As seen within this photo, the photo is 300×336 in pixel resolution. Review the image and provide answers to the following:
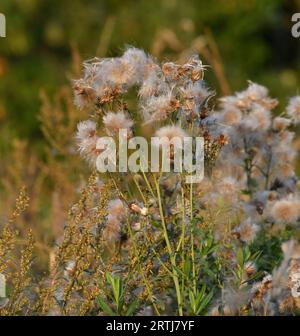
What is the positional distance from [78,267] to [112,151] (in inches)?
15.7

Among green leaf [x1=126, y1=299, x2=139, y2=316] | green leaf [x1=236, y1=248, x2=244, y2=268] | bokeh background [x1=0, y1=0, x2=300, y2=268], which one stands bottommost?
green leaf [x1=126, y1=299, x2=139, y2=316]

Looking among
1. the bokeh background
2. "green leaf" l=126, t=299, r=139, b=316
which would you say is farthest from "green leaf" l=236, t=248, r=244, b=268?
the bokeh background

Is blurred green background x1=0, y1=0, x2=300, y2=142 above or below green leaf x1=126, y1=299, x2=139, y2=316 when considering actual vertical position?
above

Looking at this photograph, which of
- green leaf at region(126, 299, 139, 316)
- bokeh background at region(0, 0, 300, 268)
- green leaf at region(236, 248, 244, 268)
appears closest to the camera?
green leaf at region(126, 299, 139, 316)

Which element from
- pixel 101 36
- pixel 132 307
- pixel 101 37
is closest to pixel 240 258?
pixel 132 307

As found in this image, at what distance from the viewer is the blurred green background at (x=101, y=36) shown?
1014 centimetres

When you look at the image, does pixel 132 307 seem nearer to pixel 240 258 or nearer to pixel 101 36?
pixel 240 258

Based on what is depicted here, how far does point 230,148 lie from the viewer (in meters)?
3.64

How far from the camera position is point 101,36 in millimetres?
10000

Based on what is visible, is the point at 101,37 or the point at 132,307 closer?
the point at 132,307

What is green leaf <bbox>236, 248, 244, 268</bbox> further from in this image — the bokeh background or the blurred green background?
the blurred green background

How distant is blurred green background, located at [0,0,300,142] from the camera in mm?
10141
